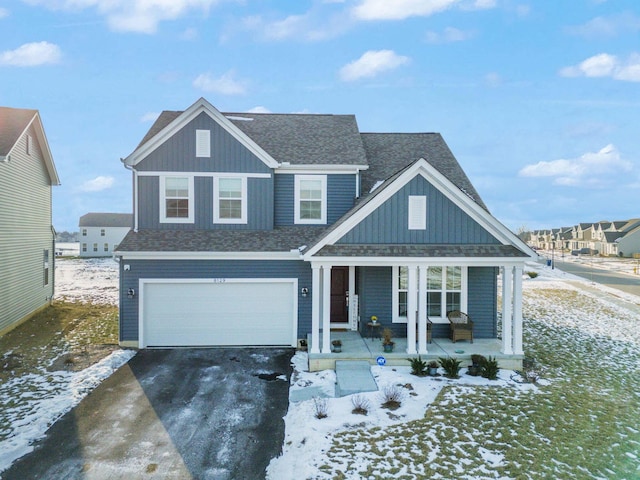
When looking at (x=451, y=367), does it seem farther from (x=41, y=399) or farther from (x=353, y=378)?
(x=41, y=399)

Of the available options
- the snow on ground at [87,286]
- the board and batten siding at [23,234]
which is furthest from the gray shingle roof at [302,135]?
the snow on ground at [87,286]

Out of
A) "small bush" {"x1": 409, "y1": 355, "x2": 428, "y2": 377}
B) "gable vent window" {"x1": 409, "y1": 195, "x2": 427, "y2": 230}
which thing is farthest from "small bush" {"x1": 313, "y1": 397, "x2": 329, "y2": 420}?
"gable vent window" {"x1": 409, "y1": 195, "x2": 427, "y2": 230}

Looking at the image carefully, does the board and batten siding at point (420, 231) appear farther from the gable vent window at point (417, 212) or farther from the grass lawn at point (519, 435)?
the grass lawn at point (519, 435)

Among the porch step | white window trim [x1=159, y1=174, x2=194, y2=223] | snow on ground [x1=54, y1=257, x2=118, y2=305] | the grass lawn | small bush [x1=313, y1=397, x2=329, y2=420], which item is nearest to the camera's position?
the grass lawn

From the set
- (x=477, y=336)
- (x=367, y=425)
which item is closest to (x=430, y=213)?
(x=477, y=336)

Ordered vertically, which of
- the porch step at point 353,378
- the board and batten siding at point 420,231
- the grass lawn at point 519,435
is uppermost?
the board and batten siding at point 420,231

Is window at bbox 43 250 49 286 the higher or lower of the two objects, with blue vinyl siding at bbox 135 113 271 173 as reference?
lower

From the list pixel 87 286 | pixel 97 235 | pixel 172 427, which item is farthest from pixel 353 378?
pixel 97 235

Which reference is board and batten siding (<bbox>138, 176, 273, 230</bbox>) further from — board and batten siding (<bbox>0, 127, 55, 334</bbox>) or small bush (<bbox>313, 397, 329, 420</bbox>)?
small bush (<bbox>313, 397, 329, 420</bbox>)
